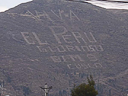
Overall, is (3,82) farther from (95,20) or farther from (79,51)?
(95,20)

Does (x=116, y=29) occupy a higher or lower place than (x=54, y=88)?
higher

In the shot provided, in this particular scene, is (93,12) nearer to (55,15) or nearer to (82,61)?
(55,15)

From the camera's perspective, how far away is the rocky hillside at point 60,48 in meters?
154

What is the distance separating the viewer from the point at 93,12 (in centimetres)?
19550

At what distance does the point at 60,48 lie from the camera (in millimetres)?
175500

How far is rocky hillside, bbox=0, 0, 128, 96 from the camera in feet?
504

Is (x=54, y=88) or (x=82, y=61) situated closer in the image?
(x=54, y=88)

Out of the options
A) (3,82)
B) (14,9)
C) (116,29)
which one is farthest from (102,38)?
(3,82)

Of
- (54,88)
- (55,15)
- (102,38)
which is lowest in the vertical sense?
(54,88)

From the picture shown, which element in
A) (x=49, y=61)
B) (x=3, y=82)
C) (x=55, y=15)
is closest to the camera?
(x=3, y=82)

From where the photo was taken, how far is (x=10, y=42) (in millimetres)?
168000

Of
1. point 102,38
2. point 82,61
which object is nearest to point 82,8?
point 102,38

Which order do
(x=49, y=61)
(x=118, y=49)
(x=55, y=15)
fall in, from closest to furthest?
(x=49, y=61), (x=118, y=49), (x=55, y=15)

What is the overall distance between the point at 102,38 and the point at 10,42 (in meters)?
34.1
